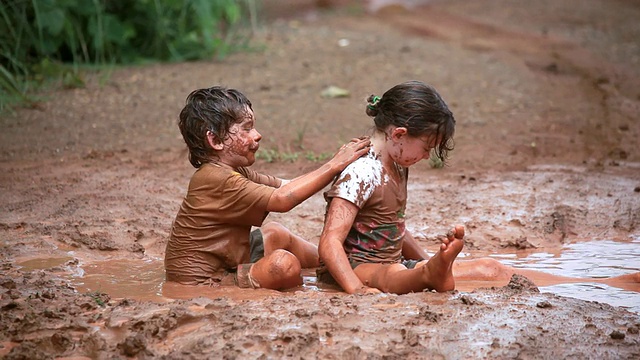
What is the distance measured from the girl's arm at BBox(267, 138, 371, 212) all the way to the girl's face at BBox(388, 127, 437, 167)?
0.14m

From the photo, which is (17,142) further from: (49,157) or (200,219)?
(200,219)

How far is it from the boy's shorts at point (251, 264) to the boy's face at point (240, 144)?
15.3 inches

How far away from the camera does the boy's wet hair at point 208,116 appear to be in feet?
13.1

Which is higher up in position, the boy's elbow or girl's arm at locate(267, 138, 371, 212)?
girl's arm at locate(267, 138, 371, 212)

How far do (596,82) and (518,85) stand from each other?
1007mm

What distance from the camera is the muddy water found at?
A: 388cm

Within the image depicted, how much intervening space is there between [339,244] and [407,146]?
1.82ft

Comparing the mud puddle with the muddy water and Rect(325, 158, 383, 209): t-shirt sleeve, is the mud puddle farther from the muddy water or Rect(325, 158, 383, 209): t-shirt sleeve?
Rect(325, 158, 383, 209): t-shirt sleeve

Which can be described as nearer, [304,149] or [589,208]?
[589,208]

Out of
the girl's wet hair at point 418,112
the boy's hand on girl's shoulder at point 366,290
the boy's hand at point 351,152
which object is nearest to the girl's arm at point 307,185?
the boy's hand at point 351,152

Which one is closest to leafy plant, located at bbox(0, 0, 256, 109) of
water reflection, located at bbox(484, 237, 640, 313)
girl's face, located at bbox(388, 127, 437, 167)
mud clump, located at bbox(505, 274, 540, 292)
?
girl's face, located at bbox(388, 127, 437, 167)

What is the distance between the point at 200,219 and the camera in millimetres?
3996

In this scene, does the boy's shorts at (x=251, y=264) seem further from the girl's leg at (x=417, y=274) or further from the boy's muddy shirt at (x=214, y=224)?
the girl's leg at (x=417, y=274)

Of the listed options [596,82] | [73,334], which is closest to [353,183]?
[73,334]
